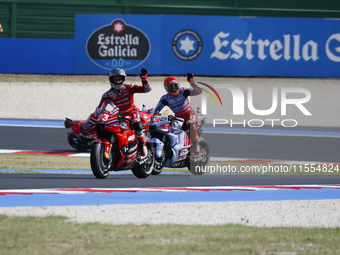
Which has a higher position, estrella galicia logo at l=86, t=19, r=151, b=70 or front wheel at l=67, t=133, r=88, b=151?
estrella galicia logo at l=86, t=19, r=151, b=70

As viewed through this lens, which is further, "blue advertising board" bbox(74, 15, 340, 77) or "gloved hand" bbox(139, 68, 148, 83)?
"blue advertising board" bbox(74, 15, 340, 77)

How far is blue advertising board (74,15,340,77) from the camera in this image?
78.2 feet

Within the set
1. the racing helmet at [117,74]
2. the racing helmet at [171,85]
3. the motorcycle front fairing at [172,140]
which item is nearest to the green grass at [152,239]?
the racing helmet at [117,74]

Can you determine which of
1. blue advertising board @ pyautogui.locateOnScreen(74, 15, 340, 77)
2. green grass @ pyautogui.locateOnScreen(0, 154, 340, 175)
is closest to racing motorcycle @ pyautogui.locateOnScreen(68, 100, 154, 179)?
green grass @ pyautogui.locateOnScreen(0, 154, 340, 175)

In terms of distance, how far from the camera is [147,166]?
9680mm

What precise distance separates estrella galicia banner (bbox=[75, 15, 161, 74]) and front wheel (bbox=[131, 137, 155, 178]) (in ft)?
47.3

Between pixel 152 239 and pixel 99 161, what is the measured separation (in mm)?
3576

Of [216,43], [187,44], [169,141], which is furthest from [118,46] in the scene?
[169,141]

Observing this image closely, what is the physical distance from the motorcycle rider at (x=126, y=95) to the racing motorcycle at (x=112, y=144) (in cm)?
12

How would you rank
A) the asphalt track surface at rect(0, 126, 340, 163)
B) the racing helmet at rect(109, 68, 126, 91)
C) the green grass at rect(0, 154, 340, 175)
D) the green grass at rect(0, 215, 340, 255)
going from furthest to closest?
the asphalt track surface at rect(0, 126, 340, 163) < the green grass at rect(0, 154, 340, 175) < the racing helmet at rect(109, 68, 126, 91) < the green grass at rect(0, 215, 340, 255)

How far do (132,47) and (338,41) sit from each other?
9.13m

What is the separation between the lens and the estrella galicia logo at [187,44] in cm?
2394

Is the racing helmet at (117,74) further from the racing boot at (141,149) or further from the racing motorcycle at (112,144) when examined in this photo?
the racing boot at (141,149)

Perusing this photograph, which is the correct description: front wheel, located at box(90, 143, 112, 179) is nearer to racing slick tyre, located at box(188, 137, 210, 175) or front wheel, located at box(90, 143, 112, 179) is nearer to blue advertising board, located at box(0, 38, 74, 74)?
racing slick tyre, located at box(188, 137, 210, 175)
